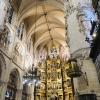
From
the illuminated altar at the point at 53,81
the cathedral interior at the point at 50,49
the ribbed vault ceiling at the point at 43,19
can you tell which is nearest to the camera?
the cathedral interior at the point at 50,49

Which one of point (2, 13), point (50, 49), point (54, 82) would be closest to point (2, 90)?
point (2, 13)

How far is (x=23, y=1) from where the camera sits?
696 inches

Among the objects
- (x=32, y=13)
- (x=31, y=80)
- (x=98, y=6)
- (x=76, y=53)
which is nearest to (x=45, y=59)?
(x=32, y=13)

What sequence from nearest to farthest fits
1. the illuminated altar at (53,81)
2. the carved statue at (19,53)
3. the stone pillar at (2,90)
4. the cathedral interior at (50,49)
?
the cathedral interior at (50,49)
the stone pillar at (2,90)
the carved statue at (19,53)
the illuminated altar at (53,81)

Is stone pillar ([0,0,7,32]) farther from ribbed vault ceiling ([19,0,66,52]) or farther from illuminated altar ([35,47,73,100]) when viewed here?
illuminated altar ([35,47,73,100])

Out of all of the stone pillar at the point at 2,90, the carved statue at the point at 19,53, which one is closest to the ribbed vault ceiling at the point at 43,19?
the carved statue at the point at 19,53

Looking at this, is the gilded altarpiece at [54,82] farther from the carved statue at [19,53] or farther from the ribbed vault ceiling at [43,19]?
the carved statue at [19,53]

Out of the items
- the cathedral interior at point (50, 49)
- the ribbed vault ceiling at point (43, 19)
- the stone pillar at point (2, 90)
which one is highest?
the ribbed vault ceiling at point (43, 19)

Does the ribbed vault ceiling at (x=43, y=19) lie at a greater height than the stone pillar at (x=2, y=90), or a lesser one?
greater

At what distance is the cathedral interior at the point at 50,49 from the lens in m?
9.23

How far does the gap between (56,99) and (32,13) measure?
13201mm

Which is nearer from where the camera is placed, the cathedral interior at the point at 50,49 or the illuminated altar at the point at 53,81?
the cathedral interior at the point at 50,49

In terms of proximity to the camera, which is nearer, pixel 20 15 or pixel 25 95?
pixel 20 15

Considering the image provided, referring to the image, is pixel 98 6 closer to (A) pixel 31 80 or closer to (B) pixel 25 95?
(A) pixel 31 80
